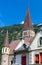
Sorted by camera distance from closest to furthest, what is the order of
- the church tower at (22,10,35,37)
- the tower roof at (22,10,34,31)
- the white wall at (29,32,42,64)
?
1. the white wall at (29,32,42,64)
2. the church tower at (22,10,35,37)
3. the tower roof at (22,10,34,31)

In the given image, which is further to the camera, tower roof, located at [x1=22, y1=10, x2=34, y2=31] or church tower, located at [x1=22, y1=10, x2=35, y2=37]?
tower roof, located at [x1=22, y1=10, x2=34, y2=31]

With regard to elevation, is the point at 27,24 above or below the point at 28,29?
above

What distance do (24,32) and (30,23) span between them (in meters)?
4.41

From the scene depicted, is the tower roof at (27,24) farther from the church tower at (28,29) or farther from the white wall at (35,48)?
the white wall at (35,48)

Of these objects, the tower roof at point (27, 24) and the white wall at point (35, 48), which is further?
the tower roof at point (27, 24)

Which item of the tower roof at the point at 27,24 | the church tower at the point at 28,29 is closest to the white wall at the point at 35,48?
the church tower at the point at 28,29

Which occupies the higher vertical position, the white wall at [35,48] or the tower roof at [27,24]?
the tower roof at [27,24]

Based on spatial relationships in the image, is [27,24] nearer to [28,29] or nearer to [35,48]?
[28,29]

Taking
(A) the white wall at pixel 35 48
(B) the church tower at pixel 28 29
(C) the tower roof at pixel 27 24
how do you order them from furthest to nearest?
(C) the tower roof at pixel 27 24, (B) the church tower at pixel 28 29, (A) the white wall at pixel 35 48

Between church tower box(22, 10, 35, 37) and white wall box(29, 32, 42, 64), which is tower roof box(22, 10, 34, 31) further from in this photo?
white wall box(29, 32, 42, 64)

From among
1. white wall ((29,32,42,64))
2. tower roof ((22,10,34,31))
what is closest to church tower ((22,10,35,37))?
tower roof ((22,10,34,31))

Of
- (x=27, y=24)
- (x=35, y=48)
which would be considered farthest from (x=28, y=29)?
(x=35, y=48)

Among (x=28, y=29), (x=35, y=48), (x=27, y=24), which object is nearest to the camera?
(x=35, y=48)

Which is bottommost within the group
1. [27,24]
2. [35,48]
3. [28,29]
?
[35,48]
